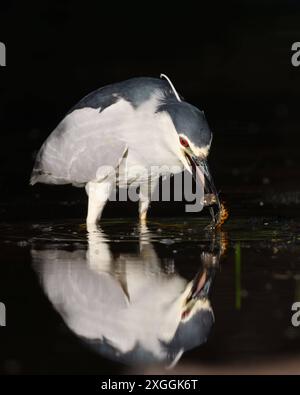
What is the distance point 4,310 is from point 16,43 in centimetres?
1245

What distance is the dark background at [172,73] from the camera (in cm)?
1175

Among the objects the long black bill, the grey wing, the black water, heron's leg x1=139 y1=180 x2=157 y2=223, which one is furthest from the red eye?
heron's leg x1=139 y1=180 x2=157 y2=223

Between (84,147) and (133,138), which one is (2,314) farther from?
(84,147)

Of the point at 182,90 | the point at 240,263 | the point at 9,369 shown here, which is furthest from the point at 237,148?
the point at 9,369

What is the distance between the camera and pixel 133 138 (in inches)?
360

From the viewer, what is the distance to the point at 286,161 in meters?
12.8

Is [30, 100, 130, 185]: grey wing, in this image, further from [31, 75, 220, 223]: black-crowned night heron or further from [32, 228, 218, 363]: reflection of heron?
[32, 228, 218, 363]: reflection of heron

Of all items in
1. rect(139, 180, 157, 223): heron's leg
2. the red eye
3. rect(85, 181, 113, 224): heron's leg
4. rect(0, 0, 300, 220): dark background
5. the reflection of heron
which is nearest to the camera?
the reflection of heron

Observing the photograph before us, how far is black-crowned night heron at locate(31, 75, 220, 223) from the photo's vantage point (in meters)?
8.73

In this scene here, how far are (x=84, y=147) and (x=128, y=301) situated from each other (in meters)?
3.07

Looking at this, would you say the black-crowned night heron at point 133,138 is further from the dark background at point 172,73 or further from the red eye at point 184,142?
the dark background at point 172,73

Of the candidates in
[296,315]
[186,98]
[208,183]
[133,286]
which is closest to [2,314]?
[133,286]

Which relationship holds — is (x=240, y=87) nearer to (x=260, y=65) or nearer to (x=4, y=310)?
(x=260, y=65)

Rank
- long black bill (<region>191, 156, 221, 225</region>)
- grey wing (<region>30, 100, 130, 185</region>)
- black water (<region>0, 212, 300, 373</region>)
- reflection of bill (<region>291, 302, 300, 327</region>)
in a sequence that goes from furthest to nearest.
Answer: grey wing (<region>30, 100, 130, 185</region>) < long black bill (<region>191, 156, 221, 225</region>) < reflection of bill (<region>291, 302, 300, 327</region>) < black water (<region>0, 212, 300, 373</region>)
